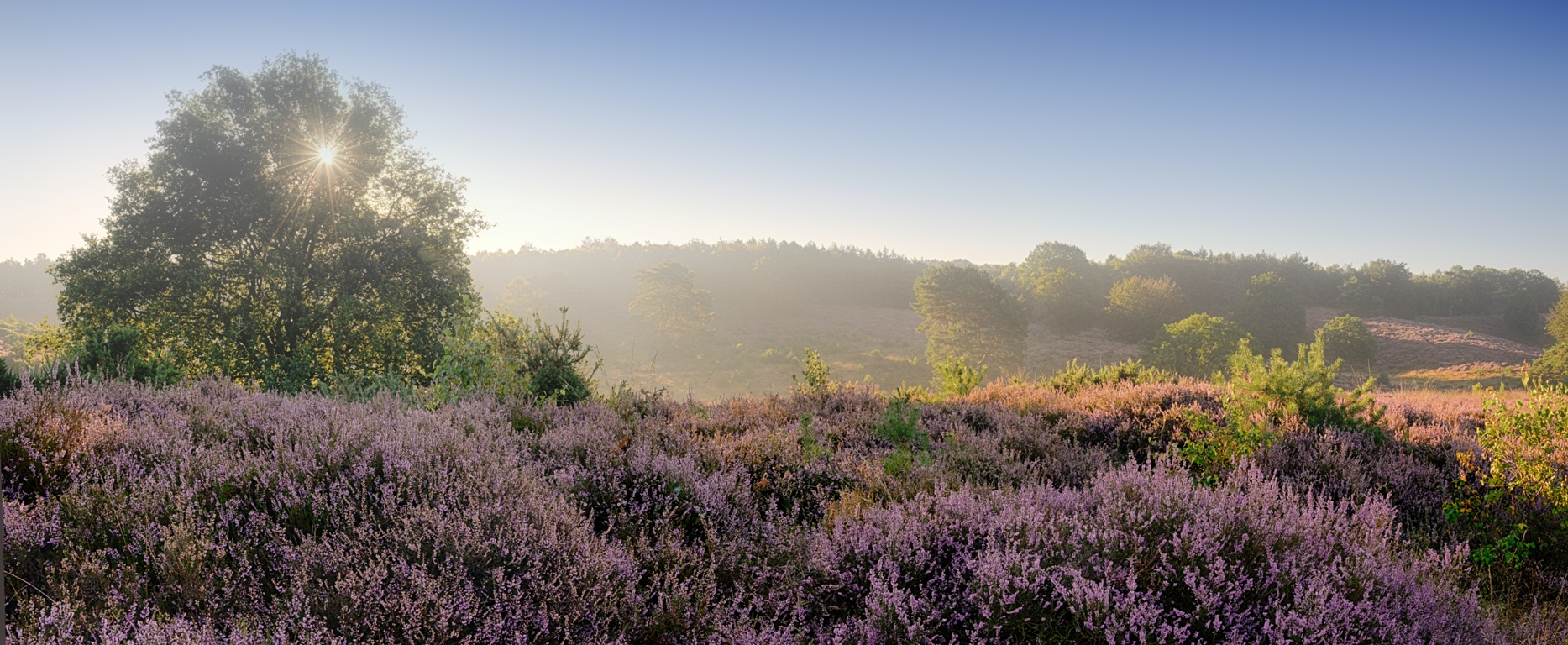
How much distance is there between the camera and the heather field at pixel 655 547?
2234mm

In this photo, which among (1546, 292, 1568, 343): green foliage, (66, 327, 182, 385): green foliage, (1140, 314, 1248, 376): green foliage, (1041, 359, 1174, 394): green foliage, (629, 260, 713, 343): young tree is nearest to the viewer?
(66, 327, 182, 385): green foliage

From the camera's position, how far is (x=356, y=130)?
16.9 metres

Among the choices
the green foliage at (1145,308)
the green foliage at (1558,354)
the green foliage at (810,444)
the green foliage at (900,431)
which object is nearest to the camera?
the green foliage at (810,444)

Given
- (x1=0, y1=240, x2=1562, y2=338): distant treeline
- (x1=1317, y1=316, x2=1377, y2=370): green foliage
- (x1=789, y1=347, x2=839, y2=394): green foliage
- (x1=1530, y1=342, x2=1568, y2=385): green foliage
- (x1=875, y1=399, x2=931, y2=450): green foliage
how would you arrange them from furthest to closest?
1. (x1=0, y1=240, x2=1562, y2=338): distant treeline
2. (x1=1317, y1=316, x2=1377, y2=370): green foliage
3. (x1=1530, y1=342, x2=1568, y2=385): green foliage
4. (x1=789, y1=347, x2=839, y2=394): green foliage
5. (x1=875, y1=399, x2=931, y2=450): green foliage

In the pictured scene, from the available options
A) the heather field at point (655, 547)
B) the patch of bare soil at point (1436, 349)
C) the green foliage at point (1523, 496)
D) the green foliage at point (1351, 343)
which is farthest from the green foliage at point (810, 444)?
A: the patch of bare soil at point (1436, 349)

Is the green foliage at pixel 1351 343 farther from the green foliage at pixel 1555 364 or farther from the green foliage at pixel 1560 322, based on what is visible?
the green foliage at pixel 1560 322

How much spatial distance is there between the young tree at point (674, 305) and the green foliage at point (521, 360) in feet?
155

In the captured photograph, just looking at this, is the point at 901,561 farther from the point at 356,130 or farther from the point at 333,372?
the point at 356,130

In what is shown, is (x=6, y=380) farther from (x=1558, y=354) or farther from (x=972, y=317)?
(x=1558, y=354)

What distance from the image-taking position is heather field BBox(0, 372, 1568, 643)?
2234 millimetres

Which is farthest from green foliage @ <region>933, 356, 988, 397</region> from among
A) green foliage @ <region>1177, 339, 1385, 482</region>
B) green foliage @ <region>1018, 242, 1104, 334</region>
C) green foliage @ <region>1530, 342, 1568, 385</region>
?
green foliage @ <region>1018, 242, 1104, 334</region>

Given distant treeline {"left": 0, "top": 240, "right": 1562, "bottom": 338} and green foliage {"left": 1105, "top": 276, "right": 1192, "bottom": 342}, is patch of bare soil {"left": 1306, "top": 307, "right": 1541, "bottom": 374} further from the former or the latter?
green foliage {"left": 1105, "top": 276, "right": 1192, "bottom": 342}

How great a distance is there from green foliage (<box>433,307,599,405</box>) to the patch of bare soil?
2193 inches

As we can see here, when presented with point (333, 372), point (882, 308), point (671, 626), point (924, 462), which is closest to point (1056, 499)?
point (924, 462)
